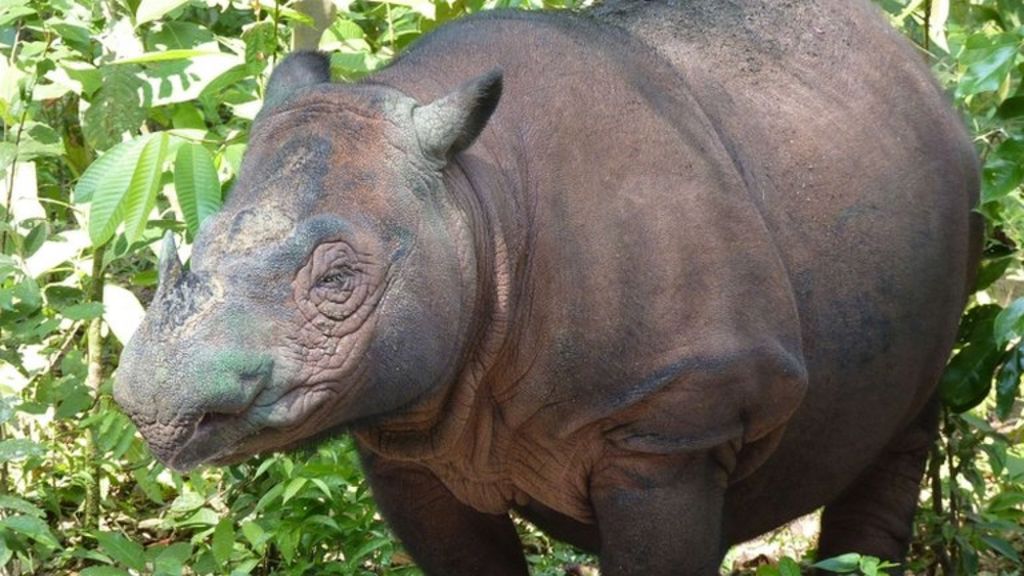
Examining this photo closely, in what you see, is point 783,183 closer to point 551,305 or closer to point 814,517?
point 551,305

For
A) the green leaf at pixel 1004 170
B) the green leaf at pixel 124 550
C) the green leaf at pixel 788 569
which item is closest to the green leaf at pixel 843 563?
the green leaf at pixel 788 569

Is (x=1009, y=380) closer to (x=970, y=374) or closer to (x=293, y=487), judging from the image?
(x=970, y=374)

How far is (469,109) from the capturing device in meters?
4.44

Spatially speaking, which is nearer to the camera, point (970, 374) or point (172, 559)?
point (172, 559)

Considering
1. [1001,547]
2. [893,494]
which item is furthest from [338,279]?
[1001,547]

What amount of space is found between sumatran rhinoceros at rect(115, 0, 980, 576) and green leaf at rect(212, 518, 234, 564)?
0.68 metres

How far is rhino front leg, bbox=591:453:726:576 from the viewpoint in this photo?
4.95m

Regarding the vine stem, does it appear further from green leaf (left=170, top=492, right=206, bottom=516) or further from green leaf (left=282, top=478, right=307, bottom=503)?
green leaf (left=282, top=478, right=307, bottom=503)

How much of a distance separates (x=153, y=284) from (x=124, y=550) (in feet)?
3.79

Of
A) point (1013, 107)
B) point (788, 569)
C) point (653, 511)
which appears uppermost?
point (1013, 107)

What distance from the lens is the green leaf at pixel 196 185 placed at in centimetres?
521

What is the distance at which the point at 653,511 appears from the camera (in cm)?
496

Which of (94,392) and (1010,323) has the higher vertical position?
(1010,323)

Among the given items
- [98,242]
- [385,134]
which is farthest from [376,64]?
[385,134]
